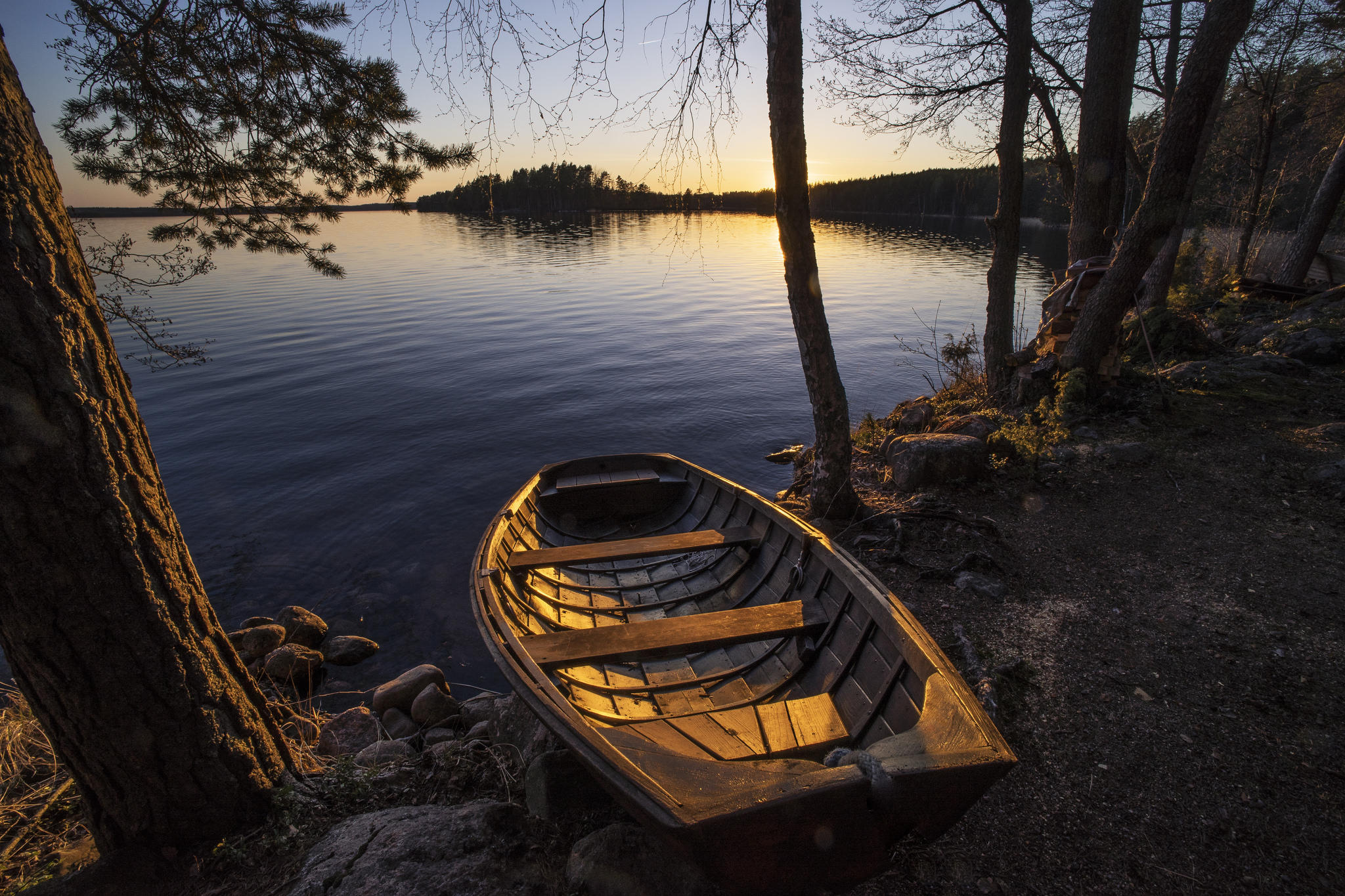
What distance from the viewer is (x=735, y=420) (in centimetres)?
1447

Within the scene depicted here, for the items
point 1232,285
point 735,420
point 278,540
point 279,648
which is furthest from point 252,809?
point 1232,285

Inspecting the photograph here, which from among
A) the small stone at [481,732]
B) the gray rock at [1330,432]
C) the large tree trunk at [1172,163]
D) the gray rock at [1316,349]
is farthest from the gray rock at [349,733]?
the gray rock at [1316,349]

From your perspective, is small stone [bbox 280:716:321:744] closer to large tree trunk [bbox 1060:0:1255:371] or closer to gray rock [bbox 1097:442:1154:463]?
gray rock [bbox 1097:442:1154:463]

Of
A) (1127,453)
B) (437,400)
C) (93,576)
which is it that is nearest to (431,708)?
(93,576)

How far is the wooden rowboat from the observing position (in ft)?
7.00

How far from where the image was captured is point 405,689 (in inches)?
213

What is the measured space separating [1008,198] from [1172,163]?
2.55 metres

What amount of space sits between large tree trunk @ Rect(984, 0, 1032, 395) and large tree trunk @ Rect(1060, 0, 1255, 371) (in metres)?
1.66

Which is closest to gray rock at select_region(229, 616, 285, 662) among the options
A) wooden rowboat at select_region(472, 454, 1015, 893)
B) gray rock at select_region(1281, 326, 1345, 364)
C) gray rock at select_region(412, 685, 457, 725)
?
gray rock at select_region(412, 685, 457, 725)

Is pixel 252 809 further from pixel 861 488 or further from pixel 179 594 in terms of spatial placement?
pixel 861 488

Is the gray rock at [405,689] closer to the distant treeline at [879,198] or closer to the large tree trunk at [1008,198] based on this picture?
the large tree trunk at [1008,198]

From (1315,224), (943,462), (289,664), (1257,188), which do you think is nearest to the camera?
(289,664)

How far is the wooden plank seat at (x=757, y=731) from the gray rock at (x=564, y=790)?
0.36 meters

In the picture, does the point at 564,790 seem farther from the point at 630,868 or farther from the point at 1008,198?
the point at 1008,198
